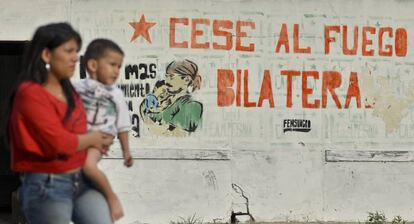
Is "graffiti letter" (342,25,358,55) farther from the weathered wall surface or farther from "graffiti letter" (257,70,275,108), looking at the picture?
"graffiti letter" (257,70,275,108)

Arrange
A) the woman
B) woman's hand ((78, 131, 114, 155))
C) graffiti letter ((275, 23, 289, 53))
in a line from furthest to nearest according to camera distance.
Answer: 1. graffiti letter ((275, 23, 289, 53))
2. woman's hand ((78, 131, 114, 155))
3. the woman

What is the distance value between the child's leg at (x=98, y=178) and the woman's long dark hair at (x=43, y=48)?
0.27 m

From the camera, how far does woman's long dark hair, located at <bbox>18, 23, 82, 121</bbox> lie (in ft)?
13.0

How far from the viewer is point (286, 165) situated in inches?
366

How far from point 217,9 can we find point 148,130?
1.60 metres

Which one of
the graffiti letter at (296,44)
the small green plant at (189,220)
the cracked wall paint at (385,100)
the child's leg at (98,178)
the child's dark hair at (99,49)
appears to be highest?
the graffiti letter at (296,44)

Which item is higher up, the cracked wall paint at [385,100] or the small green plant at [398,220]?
the cracked wall paint at [385,100]

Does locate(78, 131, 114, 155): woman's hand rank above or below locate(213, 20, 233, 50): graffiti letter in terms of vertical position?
below

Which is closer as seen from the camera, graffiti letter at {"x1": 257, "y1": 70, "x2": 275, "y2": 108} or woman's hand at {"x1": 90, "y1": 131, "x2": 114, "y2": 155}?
woman's hand at {"x1": 90, "y1": 131, "x2": 114, "y2": 155}

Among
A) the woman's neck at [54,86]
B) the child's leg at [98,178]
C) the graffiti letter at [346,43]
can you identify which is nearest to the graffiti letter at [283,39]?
the graffiti letter at [346,43]

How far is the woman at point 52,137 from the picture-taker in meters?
3.80

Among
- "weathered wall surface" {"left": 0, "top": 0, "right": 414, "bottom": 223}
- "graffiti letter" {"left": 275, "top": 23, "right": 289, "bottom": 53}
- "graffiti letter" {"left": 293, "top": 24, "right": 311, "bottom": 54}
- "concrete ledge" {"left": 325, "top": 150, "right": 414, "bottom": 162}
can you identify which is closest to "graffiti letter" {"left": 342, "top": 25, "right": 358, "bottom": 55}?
"weathered wall surface" {"left": 0, "top": 0, "right": 414, "bottom": 223}

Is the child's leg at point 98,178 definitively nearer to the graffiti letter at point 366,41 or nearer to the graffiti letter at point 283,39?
the graffiti letter at point 283,39

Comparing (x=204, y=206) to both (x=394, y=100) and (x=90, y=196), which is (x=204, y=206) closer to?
(x=394, y=100)
